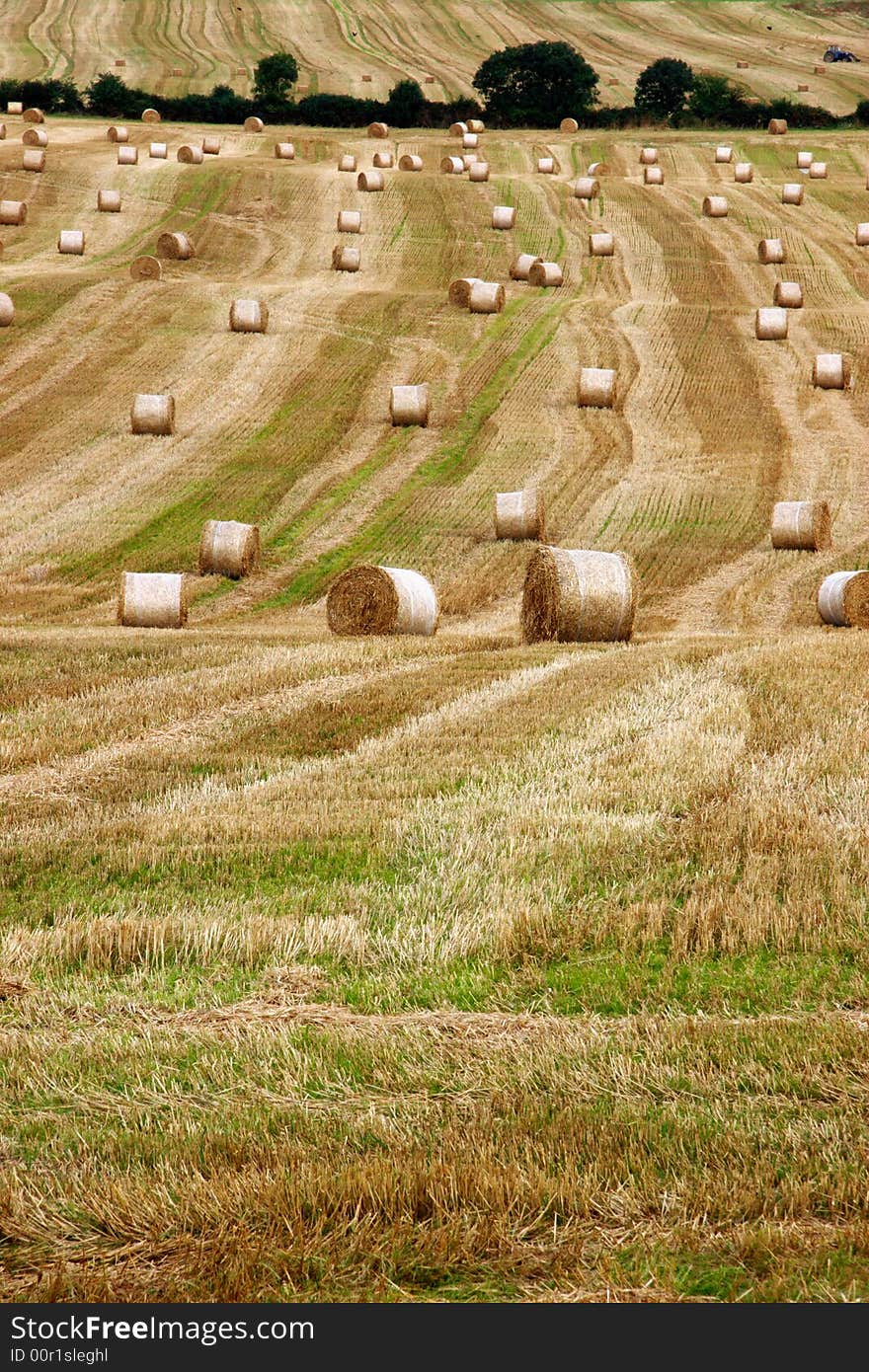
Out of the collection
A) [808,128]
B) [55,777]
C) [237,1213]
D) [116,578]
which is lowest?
[116,578]

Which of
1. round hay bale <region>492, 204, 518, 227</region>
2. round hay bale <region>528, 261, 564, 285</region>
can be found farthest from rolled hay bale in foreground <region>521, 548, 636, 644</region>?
round hay bale <region>492, 204, 518, 227</region>

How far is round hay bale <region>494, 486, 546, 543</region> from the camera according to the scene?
2638 centimetres

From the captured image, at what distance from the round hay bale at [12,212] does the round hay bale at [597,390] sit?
25.6 metres

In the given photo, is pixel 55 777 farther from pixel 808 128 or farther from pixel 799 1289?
pixel 808 128

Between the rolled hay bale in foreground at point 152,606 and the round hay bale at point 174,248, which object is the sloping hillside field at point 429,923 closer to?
the rolled hay bale in foreground at point 152,606

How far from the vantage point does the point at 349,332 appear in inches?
1598

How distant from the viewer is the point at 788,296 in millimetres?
44469

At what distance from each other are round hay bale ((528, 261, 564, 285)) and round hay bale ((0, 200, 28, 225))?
18125 millimetres

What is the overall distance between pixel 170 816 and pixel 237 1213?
4.74 meters

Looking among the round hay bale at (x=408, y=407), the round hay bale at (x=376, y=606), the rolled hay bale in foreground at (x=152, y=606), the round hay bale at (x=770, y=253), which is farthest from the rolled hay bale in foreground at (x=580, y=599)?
the round hay bale at (x=770, y=253)

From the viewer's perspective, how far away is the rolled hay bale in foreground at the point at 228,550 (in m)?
24.2

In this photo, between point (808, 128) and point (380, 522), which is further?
point (808, 128)

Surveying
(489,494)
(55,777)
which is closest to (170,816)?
(55,777)

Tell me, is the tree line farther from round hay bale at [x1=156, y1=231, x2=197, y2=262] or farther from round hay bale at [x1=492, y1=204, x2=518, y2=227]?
round hay bale at [x1=156, y1=231, x2=197, y2=262]
